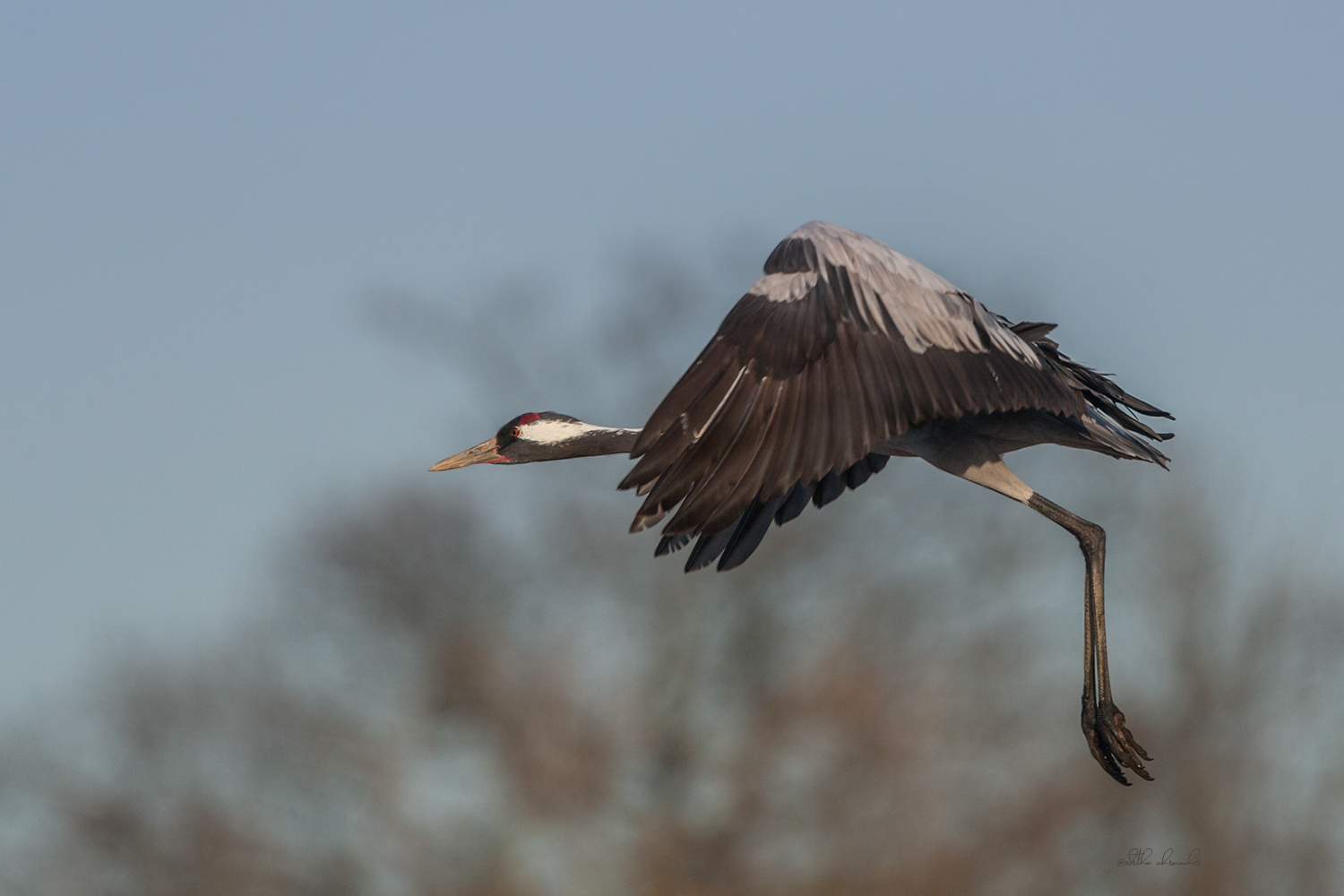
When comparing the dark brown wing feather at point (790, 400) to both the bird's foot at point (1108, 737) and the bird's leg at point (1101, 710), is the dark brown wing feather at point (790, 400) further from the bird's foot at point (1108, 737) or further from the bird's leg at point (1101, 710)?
the bird's foot at point (1108, 737)

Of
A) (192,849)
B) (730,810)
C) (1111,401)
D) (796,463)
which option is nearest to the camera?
(796,463)

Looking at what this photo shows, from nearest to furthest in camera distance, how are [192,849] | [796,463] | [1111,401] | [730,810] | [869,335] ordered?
[796,463] → [869,335] → [1111,401] → [192,849] → [730,810]

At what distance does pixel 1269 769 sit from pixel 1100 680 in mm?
13762

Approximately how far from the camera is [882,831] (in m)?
17.2

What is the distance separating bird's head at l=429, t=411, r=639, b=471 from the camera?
7.79 metres

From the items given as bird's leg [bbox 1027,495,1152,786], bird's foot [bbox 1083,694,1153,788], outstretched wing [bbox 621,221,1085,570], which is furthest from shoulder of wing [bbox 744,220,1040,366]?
bird's foot [bbox 1083,694,1153,788]

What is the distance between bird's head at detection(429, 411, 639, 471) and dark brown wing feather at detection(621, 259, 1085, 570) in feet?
7.10

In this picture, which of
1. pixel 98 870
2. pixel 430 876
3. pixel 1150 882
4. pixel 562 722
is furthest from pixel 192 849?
pixel 1150 882

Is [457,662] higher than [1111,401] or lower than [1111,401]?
higher

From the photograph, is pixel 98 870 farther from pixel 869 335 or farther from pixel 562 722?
pixel 869 335

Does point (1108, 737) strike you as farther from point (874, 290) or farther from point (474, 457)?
point (474, 457)

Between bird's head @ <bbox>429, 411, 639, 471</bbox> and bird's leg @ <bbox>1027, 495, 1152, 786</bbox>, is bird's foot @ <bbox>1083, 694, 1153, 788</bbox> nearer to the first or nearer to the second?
bird's leg @ <bbox>1027, 495, 1152, 786</bbox>

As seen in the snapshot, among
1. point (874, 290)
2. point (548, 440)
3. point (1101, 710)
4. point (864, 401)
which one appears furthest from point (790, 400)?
point (548, 440)

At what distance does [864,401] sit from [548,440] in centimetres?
292
